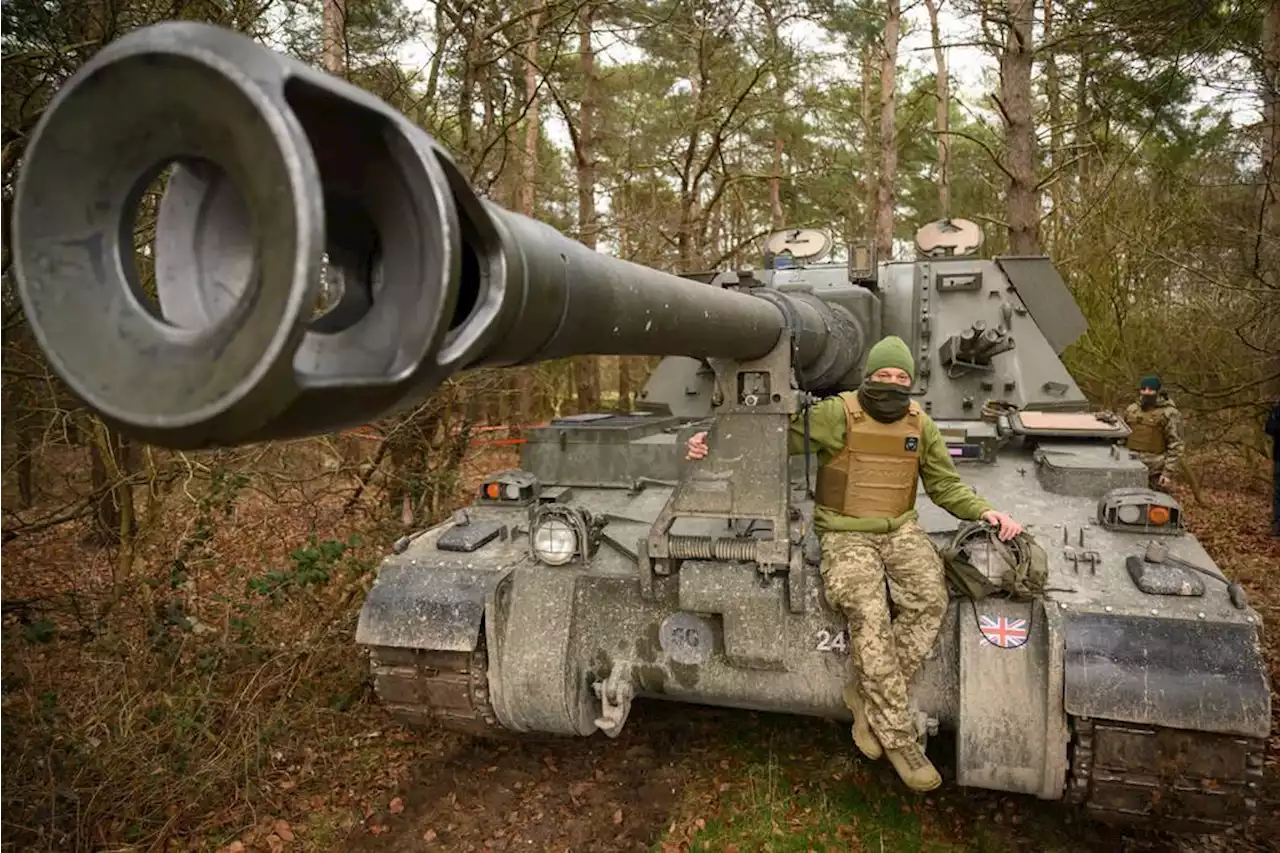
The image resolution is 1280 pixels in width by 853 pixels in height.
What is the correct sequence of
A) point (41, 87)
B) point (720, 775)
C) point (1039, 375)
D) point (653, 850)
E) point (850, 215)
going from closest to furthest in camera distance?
point (653, 850)
point (41, 87)
point (720, 775)
point (1039, 375)
point (850, 215)

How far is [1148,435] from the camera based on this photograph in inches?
379

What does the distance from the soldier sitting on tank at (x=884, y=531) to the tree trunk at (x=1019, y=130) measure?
851 centimetres

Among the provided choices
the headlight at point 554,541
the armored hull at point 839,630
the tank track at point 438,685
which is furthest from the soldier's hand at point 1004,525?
the tank track at point 438,685

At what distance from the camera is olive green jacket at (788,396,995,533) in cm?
373

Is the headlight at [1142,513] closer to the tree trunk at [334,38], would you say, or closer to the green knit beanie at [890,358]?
the green knit beanie at [890,358]

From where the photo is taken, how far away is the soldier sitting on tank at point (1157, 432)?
9453mm

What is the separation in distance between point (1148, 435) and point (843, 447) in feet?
24.6

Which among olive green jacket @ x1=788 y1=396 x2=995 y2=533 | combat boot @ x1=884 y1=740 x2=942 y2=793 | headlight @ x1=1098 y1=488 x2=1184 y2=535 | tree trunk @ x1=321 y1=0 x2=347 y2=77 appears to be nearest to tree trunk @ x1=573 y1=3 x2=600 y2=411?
tree trunk @ x1=321 y1=0 x2=347 y2=77

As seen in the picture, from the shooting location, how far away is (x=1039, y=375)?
6223 millimetres

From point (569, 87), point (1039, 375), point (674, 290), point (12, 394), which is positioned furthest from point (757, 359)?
point (569, 87)

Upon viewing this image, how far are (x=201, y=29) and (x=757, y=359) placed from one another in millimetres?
2556

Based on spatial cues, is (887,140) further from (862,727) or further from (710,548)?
(862,727)

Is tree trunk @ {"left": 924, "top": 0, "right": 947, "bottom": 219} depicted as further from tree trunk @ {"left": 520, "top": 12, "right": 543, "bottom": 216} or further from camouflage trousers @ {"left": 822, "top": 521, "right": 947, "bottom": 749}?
camouflage trousers @ {"left": 822, "top": 521, "right": 947, "bottom": 749}

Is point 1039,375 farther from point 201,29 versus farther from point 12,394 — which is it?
point 12,394
